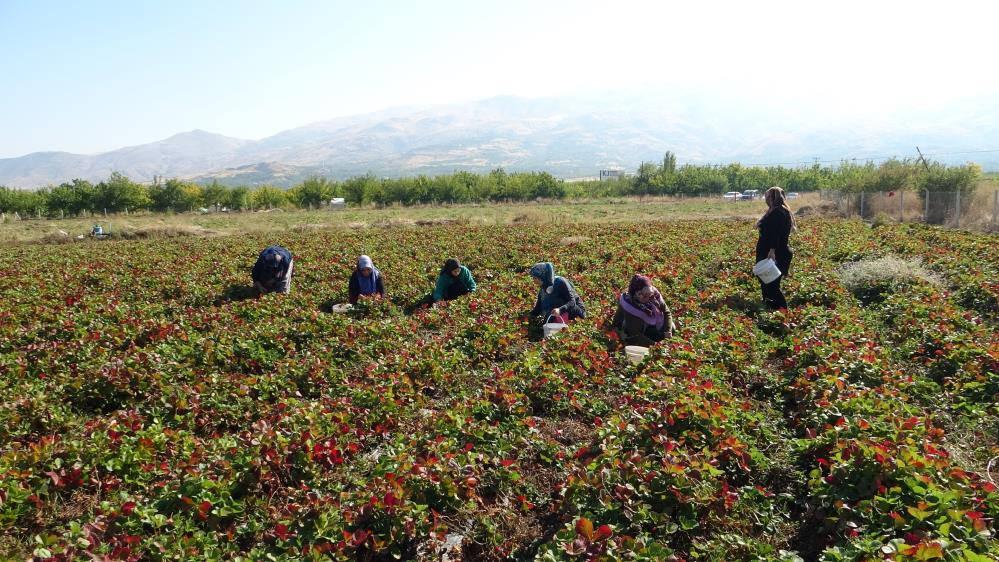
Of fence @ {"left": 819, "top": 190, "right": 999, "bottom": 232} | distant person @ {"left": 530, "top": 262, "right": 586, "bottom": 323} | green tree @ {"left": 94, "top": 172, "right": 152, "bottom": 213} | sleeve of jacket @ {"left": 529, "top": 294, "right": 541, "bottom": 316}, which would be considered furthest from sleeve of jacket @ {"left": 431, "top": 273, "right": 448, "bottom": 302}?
green tree @ {"left": 94, "top": 172, "right": 152, "bottom": 213}

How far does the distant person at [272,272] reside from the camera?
11.4m

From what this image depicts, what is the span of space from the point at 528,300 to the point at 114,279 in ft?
32.2

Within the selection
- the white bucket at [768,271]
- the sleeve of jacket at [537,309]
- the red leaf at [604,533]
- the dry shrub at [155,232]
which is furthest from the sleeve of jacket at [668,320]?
the dry shrub at [155,232]

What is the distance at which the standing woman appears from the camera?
899cm

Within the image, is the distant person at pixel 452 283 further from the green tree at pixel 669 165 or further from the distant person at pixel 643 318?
the green tree at pixel 669 165

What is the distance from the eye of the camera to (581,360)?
6.32m

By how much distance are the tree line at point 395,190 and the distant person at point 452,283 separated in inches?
1759

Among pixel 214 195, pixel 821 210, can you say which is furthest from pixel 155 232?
pixel 214 195

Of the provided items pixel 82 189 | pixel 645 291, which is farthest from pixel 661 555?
pixel 82 189

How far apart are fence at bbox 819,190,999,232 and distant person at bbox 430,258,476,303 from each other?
18006mm

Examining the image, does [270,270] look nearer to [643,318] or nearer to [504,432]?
[643,318]

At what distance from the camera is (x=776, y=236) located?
9.18 meters

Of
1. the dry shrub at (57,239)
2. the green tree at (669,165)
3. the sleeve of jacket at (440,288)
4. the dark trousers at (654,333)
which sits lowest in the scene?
the dark trousers at (654,333)

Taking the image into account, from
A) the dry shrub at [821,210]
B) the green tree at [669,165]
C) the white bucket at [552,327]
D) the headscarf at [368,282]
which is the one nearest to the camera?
the white bucket at [552,327]
